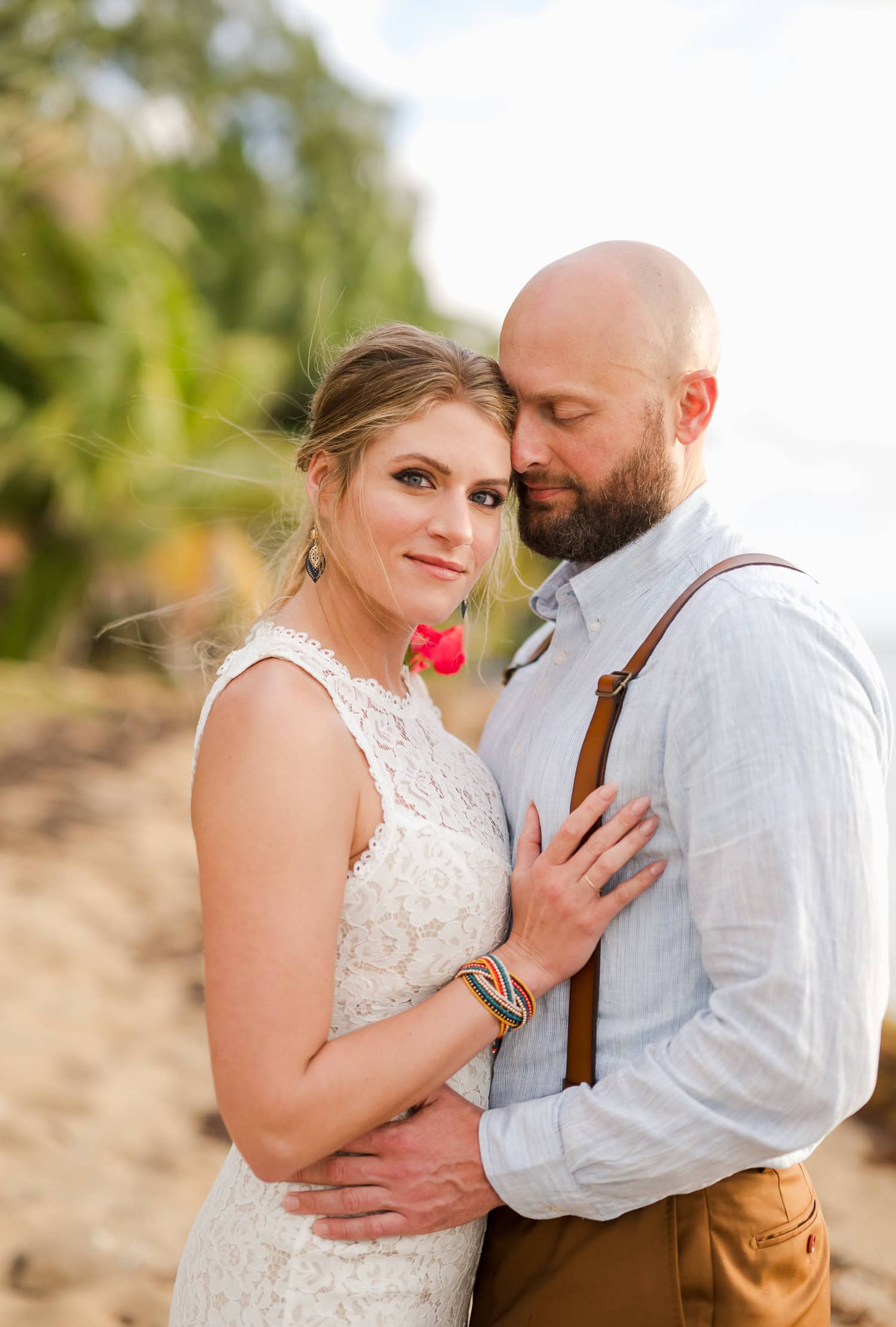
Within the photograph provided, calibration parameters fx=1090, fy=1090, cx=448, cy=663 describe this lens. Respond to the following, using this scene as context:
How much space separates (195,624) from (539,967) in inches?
345

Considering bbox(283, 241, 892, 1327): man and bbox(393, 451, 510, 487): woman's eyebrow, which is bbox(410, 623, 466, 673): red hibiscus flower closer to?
bbox(283, 241, 892, 1327): man

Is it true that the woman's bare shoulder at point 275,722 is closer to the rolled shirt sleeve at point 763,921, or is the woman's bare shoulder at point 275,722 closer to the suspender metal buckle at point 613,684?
the suspender metal buckle at point 613,684

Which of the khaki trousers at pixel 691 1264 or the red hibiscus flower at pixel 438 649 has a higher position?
the red hibiscus flower at pixel 438 649

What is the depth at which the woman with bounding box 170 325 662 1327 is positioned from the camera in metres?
1.71

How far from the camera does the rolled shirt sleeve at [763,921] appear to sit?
162 centimetres

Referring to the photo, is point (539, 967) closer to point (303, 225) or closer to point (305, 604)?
point (305, 604)

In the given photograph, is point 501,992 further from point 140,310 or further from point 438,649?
point 140,310

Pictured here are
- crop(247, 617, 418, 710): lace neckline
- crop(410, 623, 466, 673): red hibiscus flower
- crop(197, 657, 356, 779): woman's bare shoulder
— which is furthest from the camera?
crop(410, 623, 466, 673): red hibiscus flower

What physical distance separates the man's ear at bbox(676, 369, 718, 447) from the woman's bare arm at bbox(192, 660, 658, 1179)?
40.5 inches

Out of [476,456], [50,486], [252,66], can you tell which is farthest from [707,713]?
[252,66]

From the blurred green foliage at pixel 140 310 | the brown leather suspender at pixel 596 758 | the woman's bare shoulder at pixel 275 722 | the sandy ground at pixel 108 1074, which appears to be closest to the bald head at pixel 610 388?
the brown leather suspender at pixel 596 758

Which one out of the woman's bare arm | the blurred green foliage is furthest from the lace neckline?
the blurred green foliage

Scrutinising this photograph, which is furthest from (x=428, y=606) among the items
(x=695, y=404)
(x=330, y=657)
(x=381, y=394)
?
(x=695, y=404)

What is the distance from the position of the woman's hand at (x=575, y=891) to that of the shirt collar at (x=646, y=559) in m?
0.51
